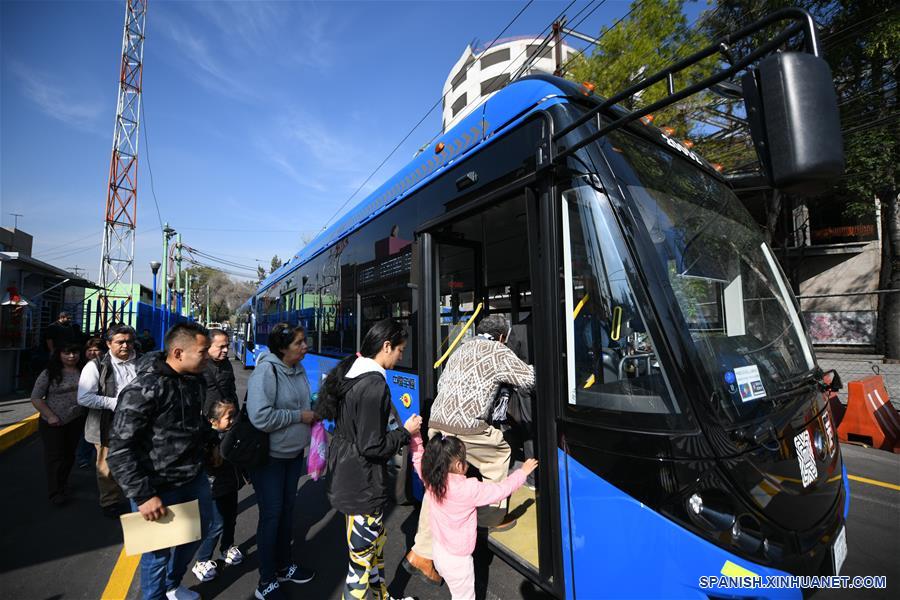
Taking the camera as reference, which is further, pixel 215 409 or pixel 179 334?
pixel 215 409

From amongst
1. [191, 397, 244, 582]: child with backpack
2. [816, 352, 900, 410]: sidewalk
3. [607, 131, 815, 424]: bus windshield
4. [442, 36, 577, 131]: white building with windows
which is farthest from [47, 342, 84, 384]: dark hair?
[442, 36, 577, 131]: white building with windows

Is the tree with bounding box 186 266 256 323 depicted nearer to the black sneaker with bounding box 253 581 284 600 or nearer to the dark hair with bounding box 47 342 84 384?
the dark hair with bounding box 47 342 84 384

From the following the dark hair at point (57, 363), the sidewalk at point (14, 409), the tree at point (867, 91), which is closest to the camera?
the dark hair at point (57, 363)

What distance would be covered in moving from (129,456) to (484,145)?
285 centimetres

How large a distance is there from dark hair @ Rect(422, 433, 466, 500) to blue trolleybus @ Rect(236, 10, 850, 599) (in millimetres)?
475

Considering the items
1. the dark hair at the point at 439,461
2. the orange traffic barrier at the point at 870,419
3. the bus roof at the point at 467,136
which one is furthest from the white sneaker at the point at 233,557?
the orange traffic barrier at the point at 870,419

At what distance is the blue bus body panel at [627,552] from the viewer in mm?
1756

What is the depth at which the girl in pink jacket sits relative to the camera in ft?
7.91

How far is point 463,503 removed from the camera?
2.42 meters

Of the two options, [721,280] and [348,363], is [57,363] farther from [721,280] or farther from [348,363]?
[721,280]

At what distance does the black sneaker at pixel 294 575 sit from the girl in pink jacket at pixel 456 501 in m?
1.15

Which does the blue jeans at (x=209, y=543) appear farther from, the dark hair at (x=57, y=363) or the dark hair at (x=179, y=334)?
the dark hair at (x=57, y=363)

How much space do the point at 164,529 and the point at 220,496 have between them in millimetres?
871

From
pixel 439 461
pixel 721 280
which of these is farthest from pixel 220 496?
pixel 721 280
